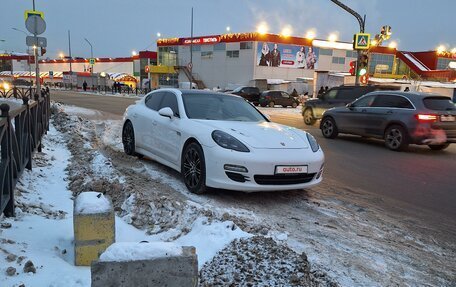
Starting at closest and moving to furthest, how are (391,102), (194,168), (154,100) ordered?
(194,168)
(154,100)
(391,102)

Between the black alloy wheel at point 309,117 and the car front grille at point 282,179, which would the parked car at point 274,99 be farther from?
the car front grille at point 282,179

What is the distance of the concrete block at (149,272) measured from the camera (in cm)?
235

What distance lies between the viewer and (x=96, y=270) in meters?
2.34

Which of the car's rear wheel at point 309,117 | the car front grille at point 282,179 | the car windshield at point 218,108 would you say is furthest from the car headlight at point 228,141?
the car's rear wheel at point 309,117

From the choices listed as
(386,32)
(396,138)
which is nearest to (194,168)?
(396,138)

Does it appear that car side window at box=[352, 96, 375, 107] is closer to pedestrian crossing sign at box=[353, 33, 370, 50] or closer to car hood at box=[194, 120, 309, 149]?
car hood at box=[194, 120, 309, 149]

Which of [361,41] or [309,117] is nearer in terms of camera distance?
[309,117]

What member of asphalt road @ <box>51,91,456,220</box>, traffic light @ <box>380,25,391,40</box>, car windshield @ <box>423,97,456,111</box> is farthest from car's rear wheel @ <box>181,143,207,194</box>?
traffic light @ <box>380,25,391,40</box>

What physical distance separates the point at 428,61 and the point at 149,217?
73.7m

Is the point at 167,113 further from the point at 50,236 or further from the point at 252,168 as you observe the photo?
the point at 50,236

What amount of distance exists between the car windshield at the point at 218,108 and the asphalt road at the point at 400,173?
74.2 inches

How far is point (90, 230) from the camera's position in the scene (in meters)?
3.43

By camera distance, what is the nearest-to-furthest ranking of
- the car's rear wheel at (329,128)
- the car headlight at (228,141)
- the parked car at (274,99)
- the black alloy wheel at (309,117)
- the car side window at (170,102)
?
the car headlight at (228,141) < the car side window at (170,102) < the car's rear wheel at (329,128) < the black alloy wheel at (309,117) < the parked car at (274,99)

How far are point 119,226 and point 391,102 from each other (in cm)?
906
